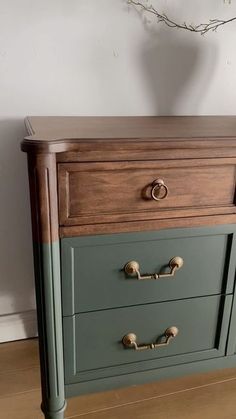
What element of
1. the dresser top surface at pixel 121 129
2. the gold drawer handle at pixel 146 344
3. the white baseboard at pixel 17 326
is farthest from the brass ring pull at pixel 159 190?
the white baseboard at pixel 17 326

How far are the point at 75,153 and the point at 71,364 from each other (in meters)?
0.57

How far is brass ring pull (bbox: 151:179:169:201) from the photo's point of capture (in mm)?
900

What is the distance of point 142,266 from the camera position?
3.21 ft

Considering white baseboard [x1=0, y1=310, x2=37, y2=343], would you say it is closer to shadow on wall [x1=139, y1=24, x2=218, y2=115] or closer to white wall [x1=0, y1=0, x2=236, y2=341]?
white wall [x1=0, y1=0, x2=236, y2=341]

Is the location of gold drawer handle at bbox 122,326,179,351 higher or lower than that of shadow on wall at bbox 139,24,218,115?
lower

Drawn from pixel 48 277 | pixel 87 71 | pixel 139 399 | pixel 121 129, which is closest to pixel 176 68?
pixel 87 71

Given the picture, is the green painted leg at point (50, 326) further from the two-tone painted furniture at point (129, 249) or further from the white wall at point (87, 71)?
the white wall at point (87, 71)

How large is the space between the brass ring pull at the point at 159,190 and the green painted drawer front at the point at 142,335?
309 millimetres

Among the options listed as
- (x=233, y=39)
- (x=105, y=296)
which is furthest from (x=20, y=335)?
(x=233, y=39)

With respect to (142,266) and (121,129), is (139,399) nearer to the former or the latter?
(142,266)

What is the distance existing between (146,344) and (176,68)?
91cm

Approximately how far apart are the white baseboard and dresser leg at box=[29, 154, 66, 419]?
47 centimetres

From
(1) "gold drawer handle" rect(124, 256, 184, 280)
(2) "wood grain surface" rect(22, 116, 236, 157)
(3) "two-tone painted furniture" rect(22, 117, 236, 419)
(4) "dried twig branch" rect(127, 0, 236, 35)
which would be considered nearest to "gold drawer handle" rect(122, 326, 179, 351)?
(3) "two-tone painted furniture" rect(22, 117, 236, 419)

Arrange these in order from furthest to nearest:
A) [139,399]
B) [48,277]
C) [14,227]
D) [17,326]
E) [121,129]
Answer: [17,326], [14,227], [139,399], [121,129], [48,277]
